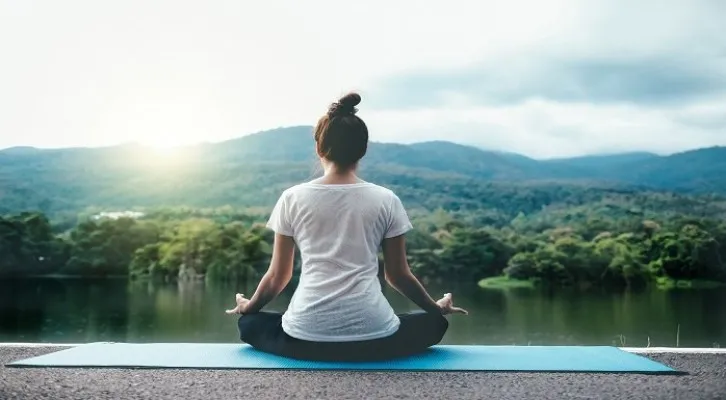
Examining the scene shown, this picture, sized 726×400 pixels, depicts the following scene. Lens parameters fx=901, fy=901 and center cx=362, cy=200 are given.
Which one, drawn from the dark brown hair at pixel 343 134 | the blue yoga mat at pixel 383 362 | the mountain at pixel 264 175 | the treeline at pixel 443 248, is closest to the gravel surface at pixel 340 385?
the blue yoga mat at pixel 383 362

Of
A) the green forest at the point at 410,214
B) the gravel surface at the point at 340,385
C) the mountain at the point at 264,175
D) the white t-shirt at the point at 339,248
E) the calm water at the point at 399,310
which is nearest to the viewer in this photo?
the gravel surface at the point at 340,385

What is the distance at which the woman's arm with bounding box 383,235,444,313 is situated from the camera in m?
2.53

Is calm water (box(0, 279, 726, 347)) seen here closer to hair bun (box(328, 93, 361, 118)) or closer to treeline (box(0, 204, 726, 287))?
treeline (box(0, 204, 726, 287))

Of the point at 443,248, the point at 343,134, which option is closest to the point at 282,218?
the point at 343,134

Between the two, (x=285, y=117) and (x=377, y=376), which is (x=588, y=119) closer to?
(x=285, y=117)

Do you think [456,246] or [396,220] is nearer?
[396,220]

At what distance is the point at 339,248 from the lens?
2439mm

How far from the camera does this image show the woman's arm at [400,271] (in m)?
2.53

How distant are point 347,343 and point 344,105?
2.16 ft

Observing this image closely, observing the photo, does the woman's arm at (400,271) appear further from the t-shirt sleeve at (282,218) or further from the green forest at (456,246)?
the green forest at (456,246)

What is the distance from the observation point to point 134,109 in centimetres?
3944

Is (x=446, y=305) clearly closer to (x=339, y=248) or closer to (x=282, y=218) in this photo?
(x=339, y=248)

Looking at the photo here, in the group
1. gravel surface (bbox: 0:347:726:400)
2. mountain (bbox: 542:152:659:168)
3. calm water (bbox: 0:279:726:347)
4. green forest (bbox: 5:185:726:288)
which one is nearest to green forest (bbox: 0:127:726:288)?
green forest (bbox: 5:185:726:288)

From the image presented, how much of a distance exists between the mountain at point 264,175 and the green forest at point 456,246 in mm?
1195
